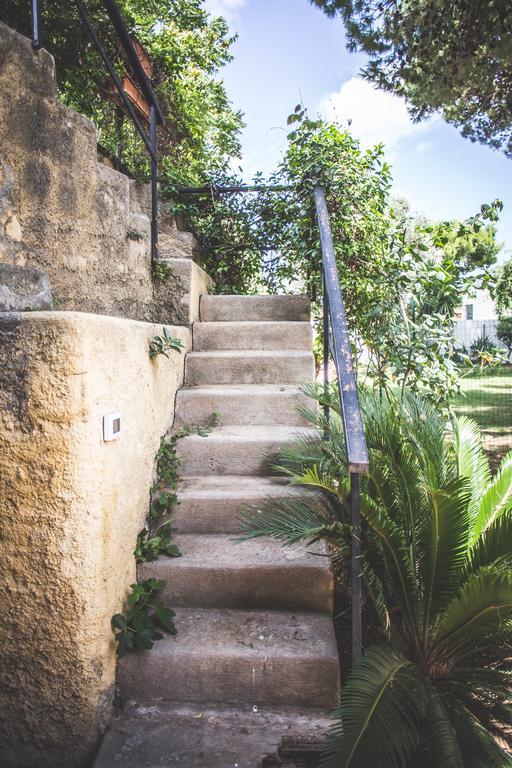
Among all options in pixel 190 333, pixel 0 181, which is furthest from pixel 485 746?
pixel 0 181

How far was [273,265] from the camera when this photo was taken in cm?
421

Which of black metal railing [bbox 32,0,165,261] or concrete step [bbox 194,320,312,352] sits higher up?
black metal railing [bbox 32,0,165,261]

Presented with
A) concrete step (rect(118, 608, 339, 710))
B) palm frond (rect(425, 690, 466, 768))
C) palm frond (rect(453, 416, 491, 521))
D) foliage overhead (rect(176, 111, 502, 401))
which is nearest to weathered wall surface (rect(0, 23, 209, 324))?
foliage overhead (rect(176, 111, 502, 401))

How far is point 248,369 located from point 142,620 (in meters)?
A: 1.69

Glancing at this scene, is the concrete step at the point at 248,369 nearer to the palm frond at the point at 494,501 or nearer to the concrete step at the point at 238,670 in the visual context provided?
the palm frond at the point at 494,501

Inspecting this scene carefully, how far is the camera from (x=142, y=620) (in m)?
1.79

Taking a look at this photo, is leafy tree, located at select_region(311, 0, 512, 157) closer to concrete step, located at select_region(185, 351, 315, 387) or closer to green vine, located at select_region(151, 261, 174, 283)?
green vine, located at select_region(151, 261, 174, 283)

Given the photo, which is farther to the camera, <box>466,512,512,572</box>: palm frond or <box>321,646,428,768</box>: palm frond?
<box>466,512,512,572</box>: palm frond

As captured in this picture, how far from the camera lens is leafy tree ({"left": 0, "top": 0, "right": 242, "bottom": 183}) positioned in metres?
4.68

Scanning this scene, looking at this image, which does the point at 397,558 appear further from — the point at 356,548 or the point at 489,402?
the point at 489,402

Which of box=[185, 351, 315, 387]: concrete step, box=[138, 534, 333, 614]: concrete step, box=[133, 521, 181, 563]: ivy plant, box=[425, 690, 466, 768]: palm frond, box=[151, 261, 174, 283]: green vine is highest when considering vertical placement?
box=[151, 261, 174, 283]: green vine

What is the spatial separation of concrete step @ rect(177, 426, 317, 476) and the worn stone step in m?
1.08

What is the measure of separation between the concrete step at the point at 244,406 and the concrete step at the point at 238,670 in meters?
1.25

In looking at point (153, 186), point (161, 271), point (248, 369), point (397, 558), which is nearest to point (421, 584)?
point (397, 558)
